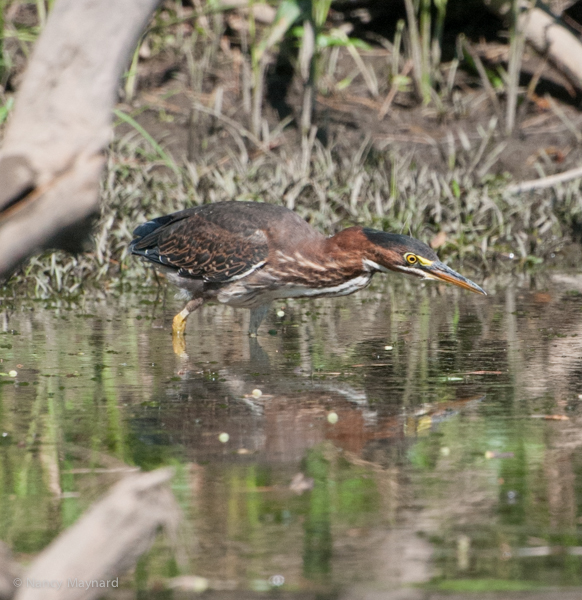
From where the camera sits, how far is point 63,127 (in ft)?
10.3

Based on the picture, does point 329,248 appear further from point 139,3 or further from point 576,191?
point 576,191

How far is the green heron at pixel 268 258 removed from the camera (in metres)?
6.31

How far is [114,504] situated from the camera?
2.48m

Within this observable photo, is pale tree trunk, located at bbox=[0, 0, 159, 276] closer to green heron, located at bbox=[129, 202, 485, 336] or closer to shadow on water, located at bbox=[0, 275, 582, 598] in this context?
shadow on water, located at bbox=[0, 275, 582, 598]

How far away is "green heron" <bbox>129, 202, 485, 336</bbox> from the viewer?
248 inches

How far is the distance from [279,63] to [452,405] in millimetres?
8677

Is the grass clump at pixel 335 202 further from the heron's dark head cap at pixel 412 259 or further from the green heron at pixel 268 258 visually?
the heron's dark head cap at pixel 412 259

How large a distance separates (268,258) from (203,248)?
0.57 metres

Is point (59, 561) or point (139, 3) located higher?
point (139, 3)

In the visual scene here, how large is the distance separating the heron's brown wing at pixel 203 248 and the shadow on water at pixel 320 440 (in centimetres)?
46

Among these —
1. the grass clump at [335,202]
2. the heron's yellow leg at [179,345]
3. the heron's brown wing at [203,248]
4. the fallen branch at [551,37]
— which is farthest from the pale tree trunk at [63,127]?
the fallen branch at [551,37]

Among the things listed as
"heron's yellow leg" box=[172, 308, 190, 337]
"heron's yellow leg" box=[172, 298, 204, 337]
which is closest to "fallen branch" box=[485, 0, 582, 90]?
"heron's yellow leg" box=[172, 298, 204, 337]

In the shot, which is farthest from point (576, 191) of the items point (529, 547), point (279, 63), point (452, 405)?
point (529, 547)

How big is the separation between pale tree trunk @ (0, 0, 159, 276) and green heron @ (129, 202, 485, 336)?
3307 millimetres
